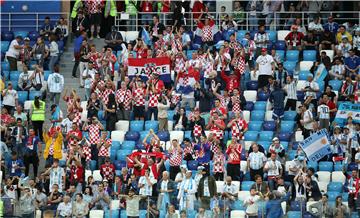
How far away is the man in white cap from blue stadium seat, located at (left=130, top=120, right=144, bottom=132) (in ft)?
13.0

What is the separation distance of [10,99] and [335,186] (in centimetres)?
1006

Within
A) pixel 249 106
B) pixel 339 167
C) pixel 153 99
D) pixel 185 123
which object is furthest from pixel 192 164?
pixel 339 167

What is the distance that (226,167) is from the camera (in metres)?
41.4

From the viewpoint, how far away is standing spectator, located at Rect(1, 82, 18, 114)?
44906 millimetres

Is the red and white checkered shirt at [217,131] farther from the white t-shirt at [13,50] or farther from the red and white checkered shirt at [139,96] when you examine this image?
the white t-shirt at [13,50]

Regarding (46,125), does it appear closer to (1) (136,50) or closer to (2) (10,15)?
(1) (136,50)

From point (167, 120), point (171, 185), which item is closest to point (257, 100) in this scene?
point (167, 120)

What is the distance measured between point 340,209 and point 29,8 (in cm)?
1655

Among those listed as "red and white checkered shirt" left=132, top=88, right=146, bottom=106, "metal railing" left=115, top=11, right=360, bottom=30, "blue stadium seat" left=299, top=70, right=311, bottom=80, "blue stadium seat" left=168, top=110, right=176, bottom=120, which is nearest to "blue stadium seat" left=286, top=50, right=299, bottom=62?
"blue stadium seat" left=299, top=70, right=311, bottom=80

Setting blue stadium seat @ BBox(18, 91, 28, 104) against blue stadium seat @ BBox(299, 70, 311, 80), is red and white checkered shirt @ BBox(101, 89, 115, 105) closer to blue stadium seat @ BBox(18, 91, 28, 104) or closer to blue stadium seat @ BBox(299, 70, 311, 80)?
blue stadium seat @ BBox(18, 91, 28, 104)

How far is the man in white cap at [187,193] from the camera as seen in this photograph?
3844cm

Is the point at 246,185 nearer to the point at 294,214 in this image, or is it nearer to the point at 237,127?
the point at 237,127

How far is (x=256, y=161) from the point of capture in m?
40.9

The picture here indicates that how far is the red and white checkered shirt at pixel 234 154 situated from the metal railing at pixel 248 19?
23.4ft
